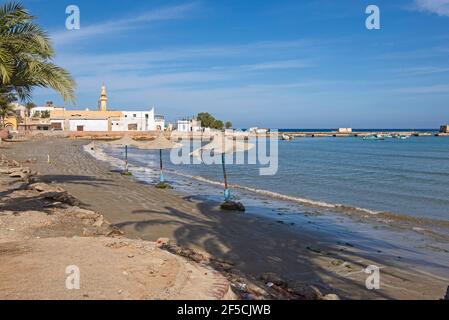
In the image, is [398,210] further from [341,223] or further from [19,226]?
[19,226]

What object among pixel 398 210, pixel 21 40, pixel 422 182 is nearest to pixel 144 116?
pixel 422 182

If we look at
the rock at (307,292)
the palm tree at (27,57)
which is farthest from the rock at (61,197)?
the rock at (307,292)

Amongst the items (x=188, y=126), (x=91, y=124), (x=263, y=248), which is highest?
(x=91, y=124)

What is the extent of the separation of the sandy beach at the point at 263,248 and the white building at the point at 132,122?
77356 mm

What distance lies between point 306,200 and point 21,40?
547 inches

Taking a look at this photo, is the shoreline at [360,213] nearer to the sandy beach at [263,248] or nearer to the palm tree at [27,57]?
the sandy beach at [263,248]

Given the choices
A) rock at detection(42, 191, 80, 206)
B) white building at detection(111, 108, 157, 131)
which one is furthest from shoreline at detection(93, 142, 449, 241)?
white building at detection(111, 108, 157, 131)

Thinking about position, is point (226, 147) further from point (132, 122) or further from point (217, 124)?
point (217, 124)

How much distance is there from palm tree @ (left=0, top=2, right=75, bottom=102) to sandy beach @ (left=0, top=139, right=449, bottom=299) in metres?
3.79

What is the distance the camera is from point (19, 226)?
958 cm

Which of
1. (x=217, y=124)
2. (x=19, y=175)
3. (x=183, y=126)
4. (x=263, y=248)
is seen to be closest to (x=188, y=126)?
(x=183, y=126)

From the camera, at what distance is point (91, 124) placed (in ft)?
294

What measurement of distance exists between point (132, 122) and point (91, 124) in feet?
26.8

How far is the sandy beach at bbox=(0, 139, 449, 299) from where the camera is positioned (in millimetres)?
7621
